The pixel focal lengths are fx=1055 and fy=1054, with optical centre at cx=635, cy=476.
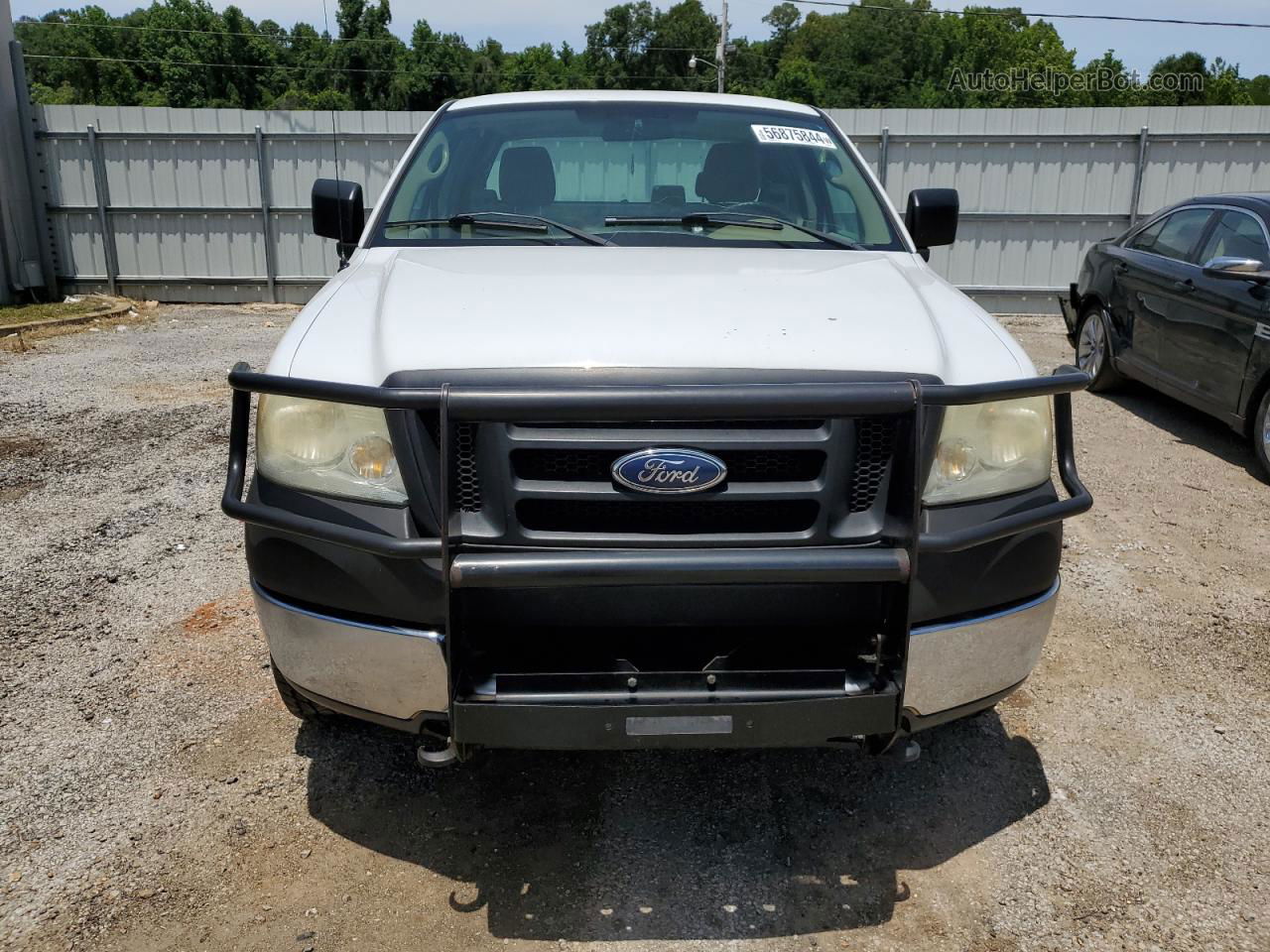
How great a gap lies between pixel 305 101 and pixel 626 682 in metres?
60.0

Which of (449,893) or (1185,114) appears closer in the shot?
(449,893)

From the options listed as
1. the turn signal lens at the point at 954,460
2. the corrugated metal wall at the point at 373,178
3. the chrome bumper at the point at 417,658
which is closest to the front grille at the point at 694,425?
the turn signal lens at the point at 954,460

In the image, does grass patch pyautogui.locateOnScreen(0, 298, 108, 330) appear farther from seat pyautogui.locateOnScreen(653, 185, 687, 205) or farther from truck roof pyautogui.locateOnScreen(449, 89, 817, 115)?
seat pyautogui.locateOnScreen(653, 185, 687, 205)

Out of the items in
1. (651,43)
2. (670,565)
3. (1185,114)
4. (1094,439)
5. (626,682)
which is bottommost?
(1094,439)

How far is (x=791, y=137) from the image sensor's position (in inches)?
160

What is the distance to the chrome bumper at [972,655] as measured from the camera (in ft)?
7.66

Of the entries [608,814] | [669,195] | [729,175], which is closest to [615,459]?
[608,814]

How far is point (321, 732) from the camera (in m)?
3.33

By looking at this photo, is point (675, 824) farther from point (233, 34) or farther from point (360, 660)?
point (233, 34)

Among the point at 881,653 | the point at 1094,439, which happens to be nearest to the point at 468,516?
the point at 881,653

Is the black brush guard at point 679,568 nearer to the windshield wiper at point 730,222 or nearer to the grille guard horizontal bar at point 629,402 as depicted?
the grille guard horizontal bar at point 629,402

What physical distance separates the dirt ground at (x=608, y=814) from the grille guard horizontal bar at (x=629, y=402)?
38.1 inches

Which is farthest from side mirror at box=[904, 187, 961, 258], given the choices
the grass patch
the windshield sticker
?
the grass patch

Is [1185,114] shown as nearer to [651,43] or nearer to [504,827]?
[504,827]
